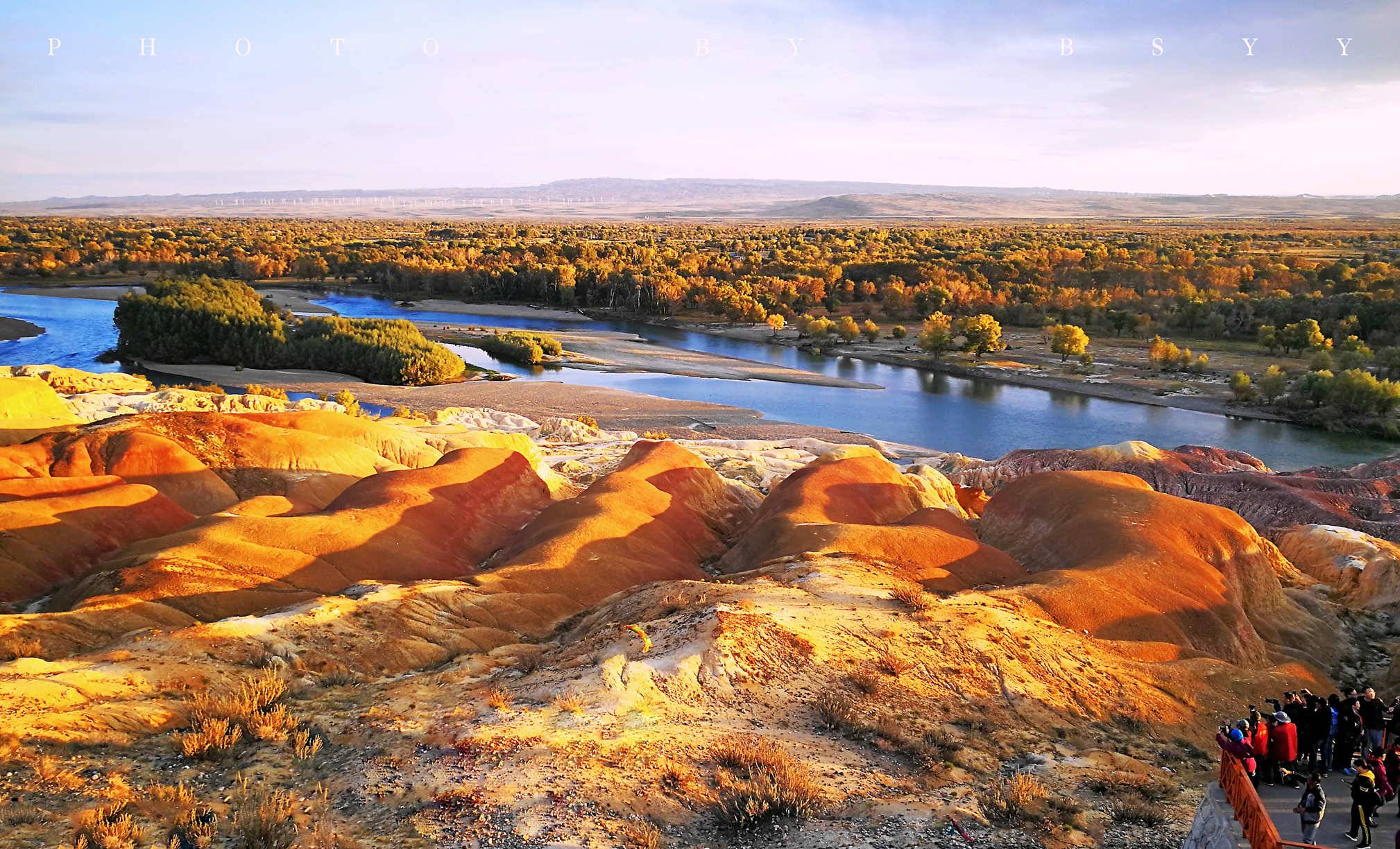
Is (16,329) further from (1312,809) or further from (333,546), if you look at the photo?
(1312,809)

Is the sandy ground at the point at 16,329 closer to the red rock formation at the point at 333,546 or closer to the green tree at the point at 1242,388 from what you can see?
the red rock formation at the point at 333,546

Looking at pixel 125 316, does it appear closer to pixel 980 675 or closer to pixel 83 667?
pixel 83 667

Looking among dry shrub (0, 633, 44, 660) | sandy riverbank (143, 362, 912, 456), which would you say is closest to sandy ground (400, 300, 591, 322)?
sandy riverbank (143, 362, 912, 456)

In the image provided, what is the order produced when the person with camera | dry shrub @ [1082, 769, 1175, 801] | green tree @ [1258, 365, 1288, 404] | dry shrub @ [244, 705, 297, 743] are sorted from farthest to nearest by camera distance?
green tree @ [1258, 365, 1288, 404] → dry shrub @ [1082, 769, 1175, 801] → dry shrub @ [244, 705, 297, 743] → the person with camera

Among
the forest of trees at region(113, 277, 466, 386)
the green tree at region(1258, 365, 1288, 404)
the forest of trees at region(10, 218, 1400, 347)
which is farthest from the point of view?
the forest of trees at region(10, 218, 1400, 347)

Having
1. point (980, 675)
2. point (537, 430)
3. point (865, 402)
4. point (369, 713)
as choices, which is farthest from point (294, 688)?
point (865, 402)

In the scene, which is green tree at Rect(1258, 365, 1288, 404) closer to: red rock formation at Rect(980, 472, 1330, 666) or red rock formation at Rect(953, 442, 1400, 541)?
red rock formation at Rect(953, 442, 1400, 541)

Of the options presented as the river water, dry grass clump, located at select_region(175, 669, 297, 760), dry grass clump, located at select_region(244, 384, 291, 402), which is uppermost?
dry grass clump, located at select_region(175, 669, 297, 760)
